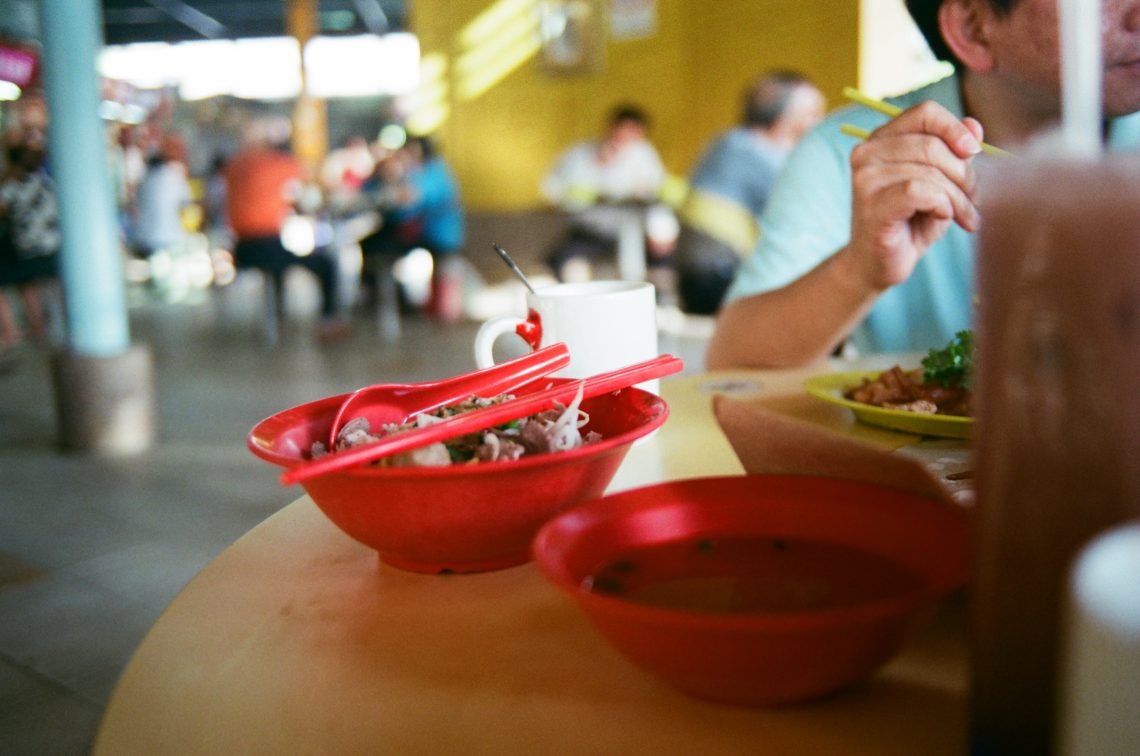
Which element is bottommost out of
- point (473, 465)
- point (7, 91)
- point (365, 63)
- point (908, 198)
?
point (473, 465)

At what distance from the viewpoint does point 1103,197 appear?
302 millimetres

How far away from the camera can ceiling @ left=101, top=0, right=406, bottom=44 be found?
13.5 meters

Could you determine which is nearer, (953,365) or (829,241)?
(953,365)

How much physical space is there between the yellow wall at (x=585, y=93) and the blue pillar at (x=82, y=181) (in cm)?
452

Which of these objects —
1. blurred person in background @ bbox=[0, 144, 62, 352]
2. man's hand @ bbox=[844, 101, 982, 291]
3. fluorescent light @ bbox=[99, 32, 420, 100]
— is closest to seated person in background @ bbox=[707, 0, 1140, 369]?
man's hand @ bbox=[844, 101, 982, 291]

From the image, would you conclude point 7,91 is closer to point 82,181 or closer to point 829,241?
point 82,181

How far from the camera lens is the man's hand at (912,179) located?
3.37 feet

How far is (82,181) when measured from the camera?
11.5ft

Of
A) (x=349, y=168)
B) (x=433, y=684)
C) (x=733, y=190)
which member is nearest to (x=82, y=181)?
(x=733, y=190)

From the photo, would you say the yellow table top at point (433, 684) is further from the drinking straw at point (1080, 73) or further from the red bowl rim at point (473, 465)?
the drinking straw at point (1080, 73)

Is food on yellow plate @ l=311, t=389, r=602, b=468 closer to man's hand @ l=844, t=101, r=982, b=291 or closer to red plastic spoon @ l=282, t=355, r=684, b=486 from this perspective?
red plastic spoon @ l=282, t=355, r=684, b=486

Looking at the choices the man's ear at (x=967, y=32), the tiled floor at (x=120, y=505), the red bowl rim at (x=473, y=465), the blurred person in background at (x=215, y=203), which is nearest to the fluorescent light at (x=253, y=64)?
the blurred person in background at (x=215, y=203)

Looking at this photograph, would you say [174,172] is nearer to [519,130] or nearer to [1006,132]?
[519,130]

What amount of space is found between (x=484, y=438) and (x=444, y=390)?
0.13 metres
